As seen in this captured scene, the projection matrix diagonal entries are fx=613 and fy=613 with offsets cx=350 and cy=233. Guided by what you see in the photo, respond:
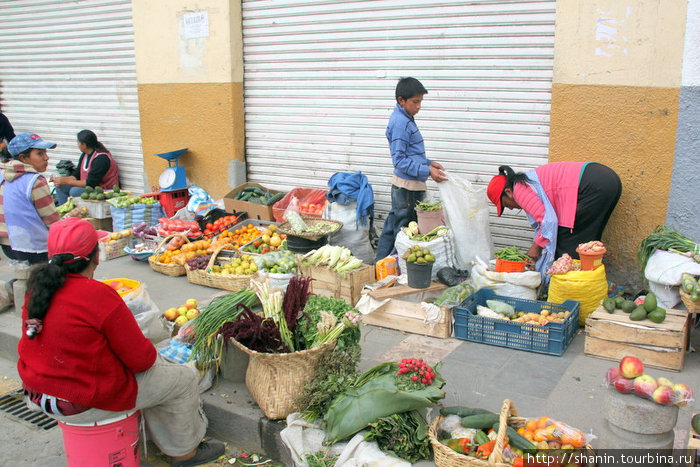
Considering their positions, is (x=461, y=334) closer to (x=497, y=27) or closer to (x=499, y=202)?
(x=499, y=202)

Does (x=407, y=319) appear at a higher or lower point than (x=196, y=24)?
lower

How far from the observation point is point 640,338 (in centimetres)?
464

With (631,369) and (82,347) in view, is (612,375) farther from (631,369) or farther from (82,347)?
(82,347)

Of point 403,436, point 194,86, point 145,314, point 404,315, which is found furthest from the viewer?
point 194,86

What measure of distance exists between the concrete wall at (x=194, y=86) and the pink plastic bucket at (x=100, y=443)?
5.80 metres

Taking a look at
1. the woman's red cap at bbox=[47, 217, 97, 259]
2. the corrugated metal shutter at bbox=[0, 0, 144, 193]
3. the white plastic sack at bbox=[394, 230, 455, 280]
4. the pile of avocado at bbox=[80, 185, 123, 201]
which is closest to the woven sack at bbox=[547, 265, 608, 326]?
the white plastic sack at bbox=[394, 230, 455, 280]

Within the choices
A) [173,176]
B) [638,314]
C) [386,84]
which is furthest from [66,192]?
[638,314]

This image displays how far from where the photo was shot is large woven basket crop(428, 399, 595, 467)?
309 centimetres

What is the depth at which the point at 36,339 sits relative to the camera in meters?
3.21

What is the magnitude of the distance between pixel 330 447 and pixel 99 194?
732 cm

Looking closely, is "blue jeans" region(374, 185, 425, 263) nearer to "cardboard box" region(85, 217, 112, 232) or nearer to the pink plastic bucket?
the pink plastic bucket

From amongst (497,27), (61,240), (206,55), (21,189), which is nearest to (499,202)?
(497,27)

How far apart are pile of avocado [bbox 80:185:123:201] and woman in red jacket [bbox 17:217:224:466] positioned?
6.59 metres

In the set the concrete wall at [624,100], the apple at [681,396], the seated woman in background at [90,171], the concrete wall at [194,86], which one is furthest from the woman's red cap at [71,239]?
the seated woman in background at [90,171]
